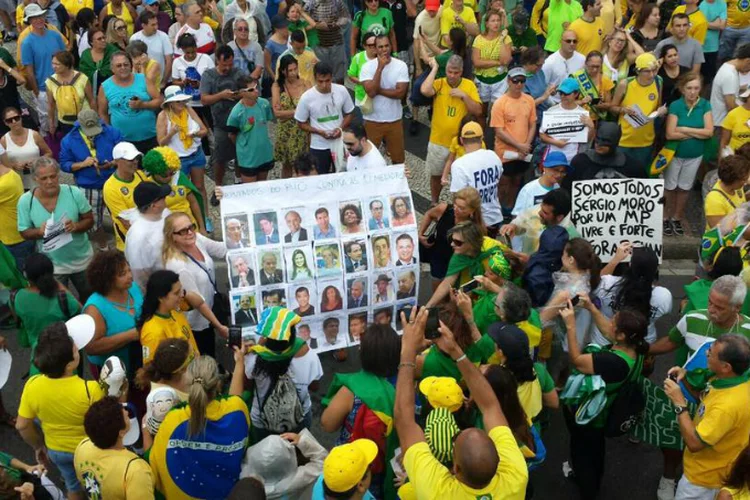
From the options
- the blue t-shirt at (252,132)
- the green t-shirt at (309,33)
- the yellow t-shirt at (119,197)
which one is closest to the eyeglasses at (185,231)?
the yellow t-shirt at (119,197)

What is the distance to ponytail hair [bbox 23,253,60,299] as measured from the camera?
6023 mm

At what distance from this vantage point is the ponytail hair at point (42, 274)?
602cm

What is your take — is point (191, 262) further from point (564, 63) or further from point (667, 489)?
point (564, 63)

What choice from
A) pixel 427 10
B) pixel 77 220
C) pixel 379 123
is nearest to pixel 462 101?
pixel 379 123

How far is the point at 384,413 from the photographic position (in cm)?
481

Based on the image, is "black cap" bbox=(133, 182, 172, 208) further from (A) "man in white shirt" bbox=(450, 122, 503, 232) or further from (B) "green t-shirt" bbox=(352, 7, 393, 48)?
(B) "green t-shirt" bbox=(352, 7, 393, 48)

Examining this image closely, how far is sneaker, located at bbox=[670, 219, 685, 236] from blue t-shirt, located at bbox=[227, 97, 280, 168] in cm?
464

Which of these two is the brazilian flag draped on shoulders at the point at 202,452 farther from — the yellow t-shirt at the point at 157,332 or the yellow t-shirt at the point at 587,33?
the yellow t-shirt at the point at 587,33

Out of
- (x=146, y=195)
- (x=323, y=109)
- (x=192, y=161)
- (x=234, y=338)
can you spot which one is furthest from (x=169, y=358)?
(x=323, y=109)

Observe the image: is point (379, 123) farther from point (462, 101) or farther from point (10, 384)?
point (10, 384)

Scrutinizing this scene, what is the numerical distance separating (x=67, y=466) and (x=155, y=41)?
7.12 metres

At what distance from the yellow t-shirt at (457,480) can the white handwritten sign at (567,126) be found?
5.28 metres

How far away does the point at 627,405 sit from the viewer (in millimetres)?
5605

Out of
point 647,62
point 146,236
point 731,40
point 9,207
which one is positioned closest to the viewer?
point 146,236
